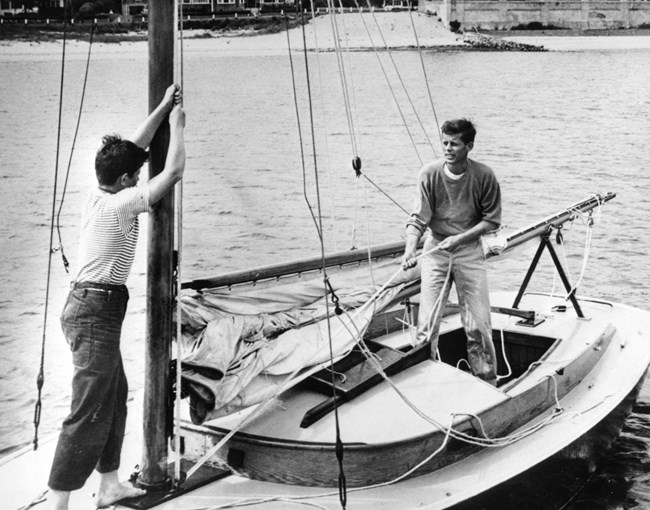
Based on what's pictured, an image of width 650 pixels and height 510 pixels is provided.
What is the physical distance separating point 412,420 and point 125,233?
2.33 m

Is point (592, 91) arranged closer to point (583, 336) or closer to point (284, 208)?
point (284, 208)

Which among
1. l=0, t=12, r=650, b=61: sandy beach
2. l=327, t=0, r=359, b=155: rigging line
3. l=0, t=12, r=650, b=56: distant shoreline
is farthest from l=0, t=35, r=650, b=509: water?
l=0, t=12, r=650, b=61: sandy beach

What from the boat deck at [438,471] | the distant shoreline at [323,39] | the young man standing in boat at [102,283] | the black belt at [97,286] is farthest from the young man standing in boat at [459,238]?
the distant shoreline at [323,39]

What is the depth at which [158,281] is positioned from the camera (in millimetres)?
5227

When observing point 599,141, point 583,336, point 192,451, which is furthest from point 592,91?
point 192,451

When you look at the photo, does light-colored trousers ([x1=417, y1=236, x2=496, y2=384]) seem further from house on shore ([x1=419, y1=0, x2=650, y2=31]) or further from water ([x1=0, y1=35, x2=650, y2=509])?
house on shore ([x1=419, y1=0, x2=650, y2=31])

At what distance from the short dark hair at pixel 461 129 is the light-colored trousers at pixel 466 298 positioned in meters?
0.85

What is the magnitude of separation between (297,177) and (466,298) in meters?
20.0

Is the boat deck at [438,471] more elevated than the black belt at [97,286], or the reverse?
the black belt at [97,286]

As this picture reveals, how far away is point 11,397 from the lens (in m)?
10.6

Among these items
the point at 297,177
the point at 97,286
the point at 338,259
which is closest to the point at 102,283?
the point at 97,286

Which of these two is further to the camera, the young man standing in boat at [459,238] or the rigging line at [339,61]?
the rigging line at [339,61]

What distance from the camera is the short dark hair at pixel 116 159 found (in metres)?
4.95

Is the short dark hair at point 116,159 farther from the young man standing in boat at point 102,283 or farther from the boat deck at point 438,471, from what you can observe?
the boat deck at point 438,471
